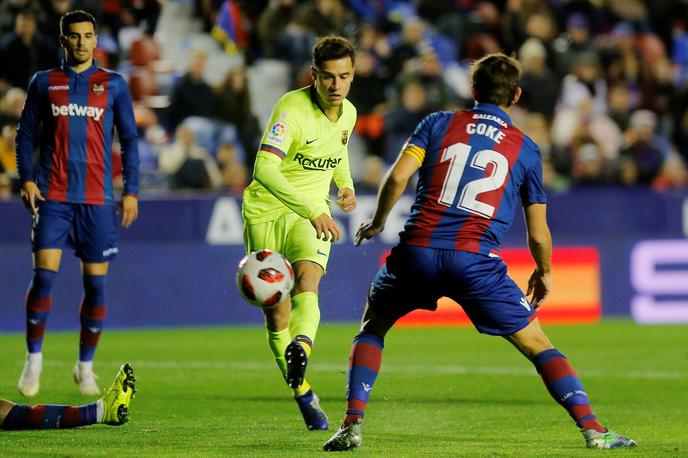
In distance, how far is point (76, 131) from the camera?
29.3 ft

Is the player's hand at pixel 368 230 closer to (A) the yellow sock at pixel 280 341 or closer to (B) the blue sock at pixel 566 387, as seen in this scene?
(B) the blue sock at pixel 566 387

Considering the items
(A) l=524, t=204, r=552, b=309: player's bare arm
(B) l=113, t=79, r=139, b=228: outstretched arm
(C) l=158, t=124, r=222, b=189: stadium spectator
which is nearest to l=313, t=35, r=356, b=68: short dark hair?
(A) l=524, t=204, r=552, b=309: player's bare arm

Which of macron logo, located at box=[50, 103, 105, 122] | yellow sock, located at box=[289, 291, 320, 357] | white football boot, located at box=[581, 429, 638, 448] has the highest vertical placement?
macron logo, located at box=[50, 103, 105, 122]

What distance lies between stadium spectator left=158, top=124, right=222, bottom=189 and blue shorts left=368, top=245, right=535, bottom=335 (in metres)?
8.81

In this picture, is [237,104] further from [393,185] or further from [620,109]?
[393,185]

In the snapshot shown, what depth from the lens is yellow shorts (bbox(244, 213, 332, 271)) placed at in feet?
24.8

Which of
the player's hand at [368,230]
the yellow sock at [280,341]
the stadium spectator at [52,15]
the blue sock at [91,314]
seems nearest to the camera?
the player's hand at [368,230]

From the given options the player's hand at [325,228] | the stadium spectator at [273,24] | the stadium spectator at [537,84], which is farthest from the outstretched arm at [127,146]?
the stadium spectator at [537,84]

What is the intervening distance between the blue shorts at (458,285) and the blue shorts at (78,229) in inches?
118

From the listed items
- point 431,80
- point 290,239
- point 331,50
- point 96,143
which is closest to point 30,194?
point 96,143

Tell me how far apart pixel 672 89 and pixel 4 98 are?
951cm

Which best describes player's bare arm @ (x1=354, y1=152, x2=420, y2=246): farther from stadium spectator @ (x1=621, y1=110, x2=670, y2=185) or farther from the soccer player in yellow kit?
stadium spectator @ (x1=621, y1=110, x2=670, y2=185)

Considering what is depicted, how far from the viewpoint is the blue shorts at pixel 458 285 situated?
6547 mm

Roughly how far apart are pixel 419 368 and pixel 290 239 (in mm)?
3763
